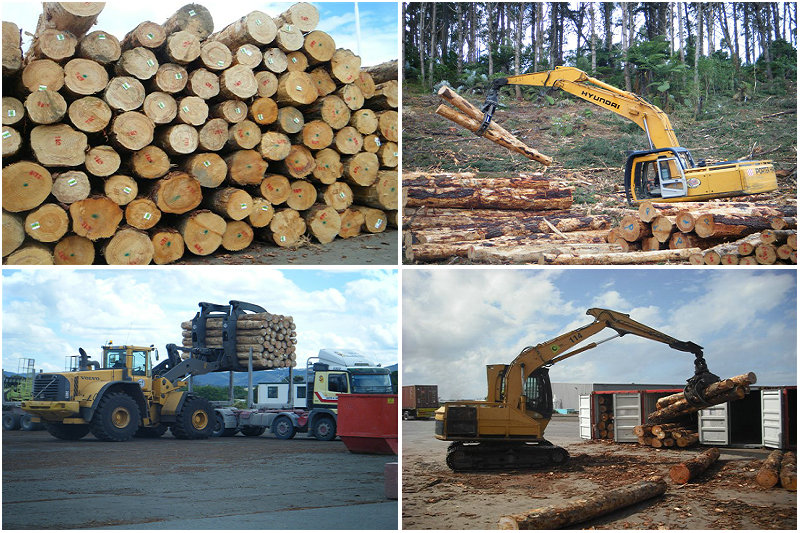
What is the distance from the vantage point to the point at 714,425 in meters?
8.92

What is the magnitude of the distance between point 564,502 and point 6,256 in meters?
4.93

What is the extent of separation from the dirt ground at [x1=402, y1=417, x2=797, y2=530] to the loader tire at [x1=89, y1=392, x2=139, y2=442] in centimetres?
469

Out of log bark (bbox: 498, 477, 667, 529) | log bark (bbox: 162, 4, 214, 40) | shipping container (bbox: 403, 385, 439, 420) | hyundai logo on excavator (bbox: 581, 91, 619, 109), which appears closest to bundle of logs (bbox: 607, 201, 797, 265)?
hyundai logo on excavator (bbox: 581, 91, 619, 109)

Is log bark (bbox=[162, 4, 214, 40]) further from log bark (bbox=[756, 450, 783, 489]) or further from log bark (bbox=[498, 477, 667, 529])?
log bark (bbox=[756, 450, 783, 489])

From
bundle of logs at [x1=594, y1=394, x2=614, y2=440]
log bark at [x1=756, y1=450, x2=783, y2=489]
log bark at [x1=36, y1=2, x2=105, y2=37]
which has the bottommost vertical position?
bundle of logs at [x1=594, y1=394, x2=614, y2=440]

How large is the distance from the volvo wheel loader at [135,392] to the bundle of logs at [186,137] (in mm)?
4045

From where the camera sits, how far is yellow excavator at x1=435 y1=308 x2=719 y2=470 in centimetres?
659

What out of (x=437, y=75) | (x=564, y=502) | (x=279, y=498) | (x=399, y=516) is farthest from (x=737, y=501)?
(x=437, y=75)

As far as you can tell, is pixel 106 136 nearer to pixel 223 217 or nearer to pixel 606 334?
pixel 223 217

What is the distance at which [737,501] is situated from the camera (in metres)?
5.40

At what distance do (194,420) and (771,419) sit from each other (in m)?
8.12

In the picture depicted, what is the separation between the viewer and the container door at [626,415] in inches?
389

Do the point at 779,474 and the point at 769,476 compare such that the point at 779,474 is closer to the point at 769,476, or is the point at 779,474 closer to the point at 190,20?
the point at 769,476

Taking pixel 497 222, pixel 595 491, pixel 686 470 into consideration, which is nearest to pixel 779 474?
pixel 686 470
